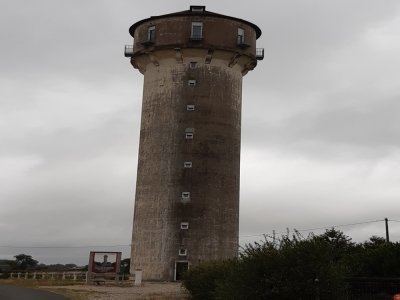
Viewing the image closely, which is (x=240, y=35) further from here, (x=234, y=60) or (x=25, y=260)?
(x=25, y=260)

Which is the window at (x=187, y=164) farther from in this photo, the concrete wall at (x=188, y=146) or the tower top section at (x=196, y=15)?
the tower top section at (x=196, y=15)

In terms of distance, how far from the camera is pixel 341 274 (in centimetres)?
1642

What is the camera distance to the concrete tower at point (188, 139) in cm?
4588

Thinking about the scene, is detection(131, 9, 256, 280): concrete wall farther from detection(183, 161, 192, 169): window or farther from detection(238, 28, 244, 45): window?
detection(238, 28, 244, 45): window

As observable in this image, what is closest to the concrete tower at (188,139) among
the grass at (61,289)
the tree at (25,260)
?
the grass at (61,289)

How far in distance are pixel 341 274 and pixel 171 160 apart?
103ft

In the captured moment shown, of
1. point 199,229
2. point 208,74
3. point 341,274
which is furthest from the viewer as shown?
point 208,74

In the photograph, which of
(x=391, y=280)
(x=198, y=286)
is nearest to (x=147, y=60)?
(x=198, y=286)

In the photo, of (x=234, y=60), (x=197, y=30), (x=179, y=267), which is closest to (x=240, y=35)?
(x=234, y=60)

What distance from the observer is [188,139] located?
156 ft

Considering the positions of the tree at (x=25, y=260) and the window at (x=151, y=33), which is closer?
the window at (x=151, y=33)

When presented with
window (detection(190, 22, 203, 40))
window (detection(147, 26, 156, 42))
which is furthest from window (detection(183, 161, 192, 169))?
window (detection(147, 26, 156, 42))

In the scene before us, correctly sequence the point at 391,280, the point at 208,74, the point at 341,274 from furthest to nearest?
the point at 208,74
the point at 391,280
the point at 341,274

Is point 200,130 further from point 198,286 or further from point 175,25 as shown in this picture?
point 198,286
